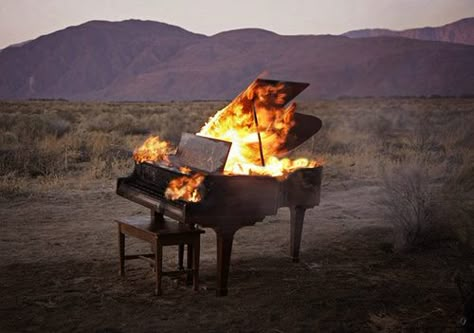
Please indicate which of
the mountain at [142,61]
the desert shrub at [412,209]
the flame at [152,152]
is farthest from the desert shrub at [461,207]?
the mountain at [142,61]

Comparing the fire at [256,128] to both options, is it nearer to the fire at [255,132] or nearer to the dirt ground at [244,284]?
the fire at [255,132]

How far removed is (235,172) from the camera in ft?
21.6

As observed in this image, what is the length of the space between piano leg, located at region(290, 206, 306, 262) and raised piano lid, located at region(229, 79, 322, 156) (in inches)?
27.9

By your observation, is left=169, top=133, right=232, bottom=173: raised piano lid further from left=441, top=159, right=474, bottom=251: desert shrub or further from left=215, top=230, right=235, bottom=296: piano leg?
left=441, top=159, right=474, bottom=251: desert shrub

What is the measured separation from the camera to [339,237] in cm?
938

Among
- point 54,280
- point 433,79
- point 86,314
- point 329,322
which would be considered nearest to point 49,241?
point 54,280

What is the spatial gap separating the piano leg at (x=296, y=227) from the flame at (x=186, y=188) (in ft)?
5.69

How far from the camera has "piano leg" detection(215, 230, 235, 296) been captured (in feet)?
21.0

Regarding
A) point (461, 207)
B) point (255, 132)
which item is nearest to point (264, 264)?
point (255, 132)

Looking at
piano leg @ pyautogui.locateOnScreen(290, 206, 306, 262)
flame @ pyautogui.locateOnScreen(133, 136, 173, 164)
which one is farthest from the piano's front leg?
piano leg @ pyautogui.locateOnScreen(290, 206, 306, 262)

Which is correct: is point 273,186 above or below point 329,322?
above

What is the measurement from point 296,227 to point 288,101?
154cm

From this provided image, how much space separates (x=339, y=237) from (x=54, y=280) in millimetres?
4084

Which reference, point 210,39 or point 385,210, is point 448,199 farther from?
point 210,39
